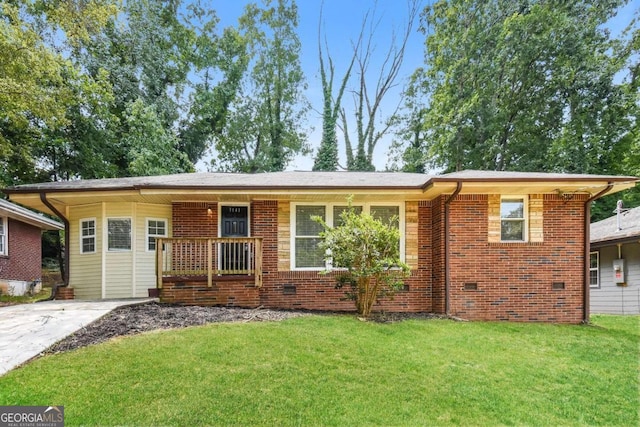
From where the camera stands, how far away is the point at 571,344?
5.45 meters

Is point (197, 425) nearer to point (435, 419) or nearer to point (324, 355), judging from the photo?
point (324, 355)

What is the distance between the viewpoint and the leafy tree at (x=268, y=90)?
21641mm

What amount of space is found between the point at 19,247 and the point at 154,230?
8903 mm

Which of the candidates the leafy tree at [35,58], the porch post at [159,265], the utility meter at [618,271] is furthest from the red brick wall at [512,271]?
the leafy tree at [35,58]

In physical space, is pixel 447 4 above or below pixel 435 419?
above

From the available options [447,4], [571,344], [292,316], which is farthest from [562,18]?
[292,316]

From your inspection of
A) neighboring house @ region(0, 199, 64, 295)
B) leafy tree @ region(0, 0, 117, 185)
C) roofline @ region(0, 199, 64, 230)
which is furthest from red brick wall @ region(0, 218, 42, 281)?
leafy tree @ region(0, 0, 117, 185)

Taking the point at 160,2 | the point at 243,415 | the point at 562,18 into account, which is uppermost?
the point at 160,2

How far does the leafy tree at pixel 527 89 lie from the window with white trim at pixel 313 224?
11223 millimetres

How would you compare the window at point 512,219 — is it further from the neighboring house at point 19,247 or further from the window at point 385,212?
the neighboring house at point 19,247

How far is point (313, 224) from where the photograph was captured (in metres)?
7.83

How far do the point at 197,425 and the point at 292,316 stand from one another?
3558 millimetres

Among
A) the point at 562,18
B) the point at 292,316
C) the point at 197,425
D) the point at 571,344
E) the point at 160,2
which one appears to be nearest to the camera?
the point at 197,425

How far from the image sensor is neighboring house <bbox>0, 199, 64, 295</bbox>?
11.7m
